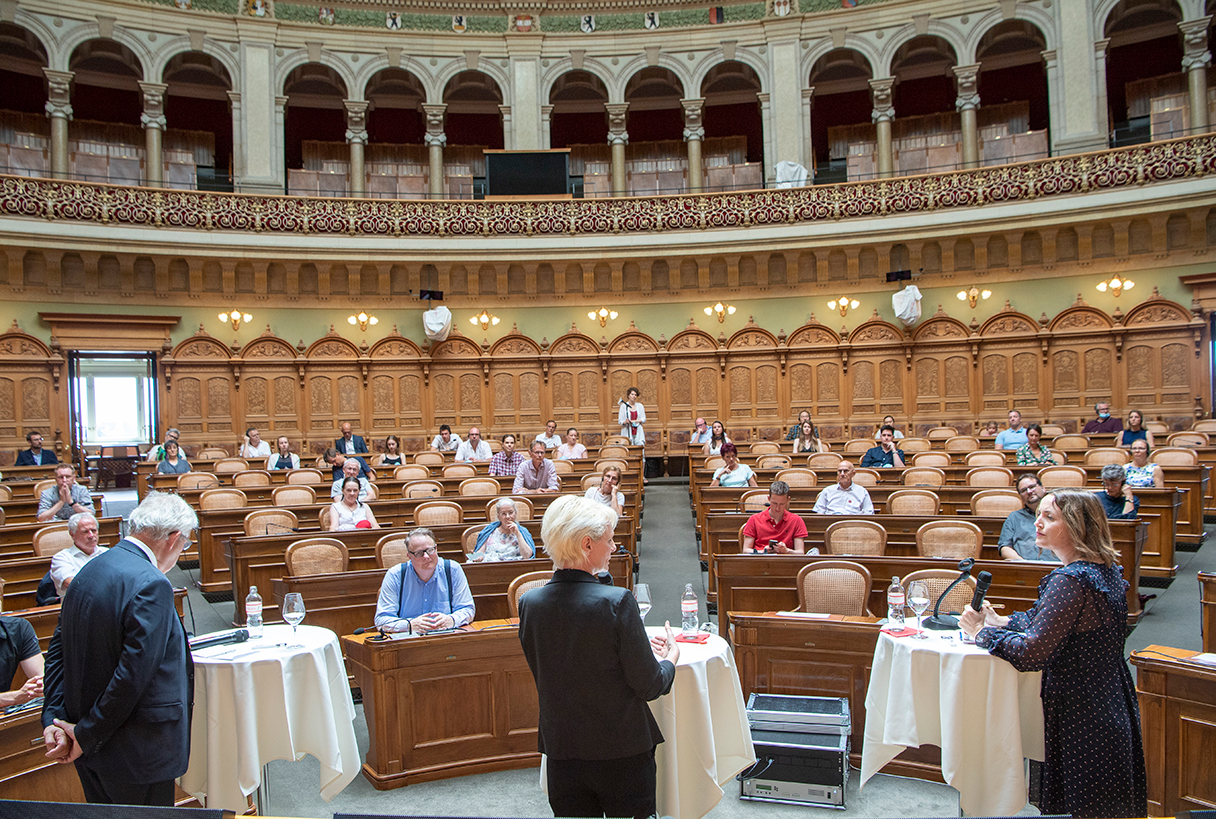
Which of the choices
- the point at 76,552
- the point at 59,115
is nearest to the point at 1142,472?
the point at 76,552

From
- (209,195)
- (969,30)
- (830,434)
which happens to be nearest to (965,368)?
(830,434)

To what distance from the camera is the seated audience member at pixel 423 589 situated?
4.43 meters

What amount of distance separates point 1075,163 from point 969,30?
3752mm

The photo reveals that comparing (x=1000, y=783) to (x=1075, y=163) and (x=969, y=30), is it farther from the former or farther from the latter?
(x=969, y=30)

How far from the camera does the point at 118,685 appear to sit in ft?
8.16

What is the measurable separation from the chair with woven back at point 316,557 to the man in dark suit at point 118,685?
3133 mm

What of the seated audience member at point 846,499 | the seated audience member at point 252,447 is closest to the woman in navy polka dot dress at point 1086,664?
the seated audience member at point 846,499

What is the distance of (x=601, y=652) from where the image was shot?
2.24 meters

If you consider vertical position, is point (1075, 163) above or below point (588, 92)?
below

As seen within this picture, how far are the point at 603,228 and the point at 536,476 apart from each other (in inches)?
320

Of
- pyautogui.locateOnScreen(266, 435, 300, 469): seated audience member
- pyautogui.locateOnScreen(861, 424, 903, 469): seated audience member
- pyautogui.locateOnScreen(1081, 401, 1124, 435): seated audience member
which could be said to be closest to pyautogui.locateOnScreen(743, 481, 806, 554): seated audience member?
pyautogui.locateOnScreen(861, 424, 903, 469): seated audience member

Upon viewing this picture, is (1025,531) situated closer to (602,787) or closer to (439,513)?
(602,787)

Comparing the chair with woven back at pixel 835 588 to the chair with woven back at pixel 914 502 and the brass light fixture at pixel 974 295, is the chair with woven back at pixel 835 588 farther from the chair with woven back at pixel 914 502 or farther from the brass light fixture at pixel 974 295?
the brass light fixture at pixel 974 295

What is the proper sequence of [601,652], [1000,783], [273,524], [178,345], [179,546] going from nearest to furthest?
1. [601,652]
2. [179,546]
3. [1000,783]
4. [273,524]
5. [178,345]
